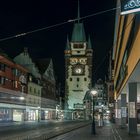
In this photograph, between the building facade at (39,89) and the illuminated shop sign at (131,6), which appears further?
the building facade at (39,89)

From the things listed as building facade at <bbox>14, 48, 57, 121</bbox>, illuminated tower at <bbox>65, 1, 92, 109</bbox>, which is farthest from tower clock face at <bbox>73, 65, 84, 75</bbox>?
building facade at <bbox>14, 48, 57, 121</bbox>

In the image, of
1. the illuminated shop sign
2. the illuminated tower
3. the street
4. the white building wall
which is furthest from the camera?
the illuminated tower

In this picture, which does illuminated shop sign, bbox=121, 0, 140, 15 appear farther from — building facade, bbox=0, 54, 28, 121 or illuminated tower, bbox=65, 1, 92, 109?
illuminated tower, bbox=65, 1, 92, 109

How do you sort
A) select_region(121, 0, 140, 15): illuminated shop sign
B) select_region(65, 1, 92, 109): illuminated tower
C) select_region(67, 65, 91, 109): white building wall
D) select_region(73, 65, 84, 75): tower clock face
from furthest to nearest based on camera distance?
select_region(73, 65, 84, 75): tower clock face < select_region(65, 1, 92, 109): illuminated tower < select_region(67, 65, 91, 109): white building wall < select_region(121, 0, 140, 15): illuminated shop sign

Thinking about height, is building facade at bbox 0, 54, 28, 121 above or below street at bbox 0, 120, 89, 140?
above

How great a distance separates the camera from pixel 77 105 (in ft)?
622

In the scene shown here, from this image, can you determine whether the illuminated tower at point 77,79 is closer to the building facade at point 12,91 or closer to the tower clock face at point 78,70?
the tower clock face at point 78,70

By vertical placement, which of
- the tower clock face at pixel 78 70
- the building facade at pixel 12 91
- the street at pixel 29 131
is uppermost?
the tower clock face at pixel 78 70

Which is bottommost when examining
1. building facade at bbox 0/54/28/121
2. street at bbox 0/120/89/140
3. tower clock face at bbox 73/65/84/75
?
street at bbox 0/120/89/140

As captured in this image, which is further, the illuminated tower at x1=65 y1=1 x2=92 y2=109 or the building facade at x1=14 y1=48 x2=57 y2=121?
the illuminated tower at x1=65 y1=1 x2=92 y2=109

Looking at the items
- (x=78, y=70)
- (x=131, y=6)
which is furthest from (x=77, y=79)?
(x=131, y=6)

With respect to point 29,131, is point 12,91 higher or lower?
higher

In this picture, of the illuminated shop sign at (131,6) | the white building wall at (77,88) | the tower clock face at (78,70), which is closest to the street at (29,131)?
the illuminated shop sign at (131,6)

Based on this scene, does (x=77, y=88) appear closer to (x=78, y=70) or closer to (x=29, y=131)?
(x=78, y=70)
